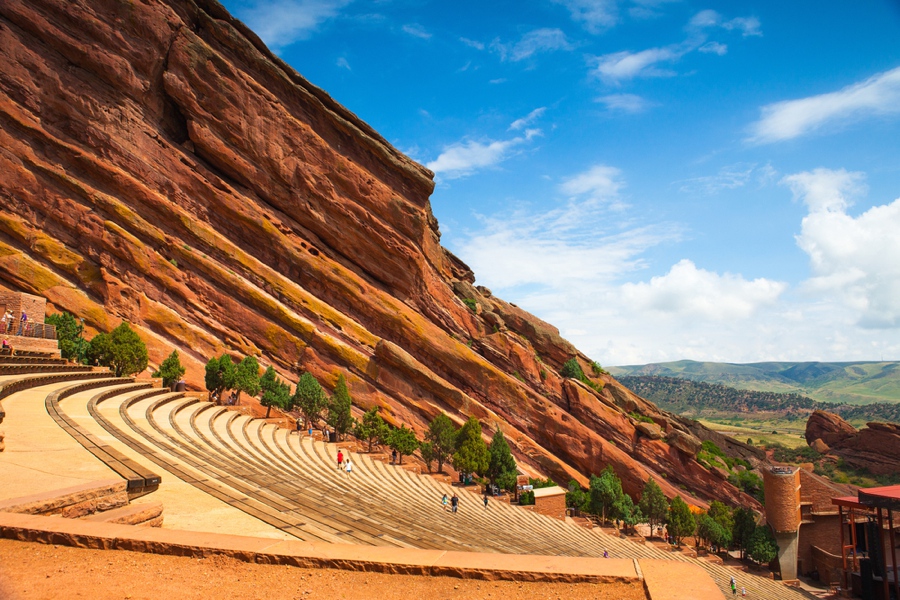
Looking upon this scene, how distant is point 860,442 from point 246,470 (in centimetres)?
8510

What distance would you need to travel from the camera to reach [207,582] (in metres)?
4.85

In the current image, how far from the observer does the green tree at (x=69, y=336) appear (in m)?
25.0

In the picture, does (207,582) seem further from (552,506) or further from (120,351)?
(552,506)

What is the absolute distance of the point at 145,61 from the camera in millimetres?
35688

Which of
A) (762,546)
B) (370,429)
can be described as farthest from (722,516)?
(370,429)

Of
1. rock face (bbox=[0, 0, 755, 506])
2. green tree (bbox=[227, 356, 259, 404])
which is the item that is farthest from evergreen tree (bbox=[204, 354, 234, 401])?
rock face (bbox=[0, 0, 755, 506])

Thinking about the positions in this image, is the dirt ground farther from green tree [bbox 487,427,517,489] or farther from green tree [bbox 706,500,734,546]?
green tree [bbox 706,500,734,546]

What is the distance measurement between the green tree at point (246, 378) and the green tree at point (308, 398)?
8.23 feet

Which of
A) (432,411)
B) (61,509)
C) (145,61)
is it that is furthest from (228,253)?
(61,509)

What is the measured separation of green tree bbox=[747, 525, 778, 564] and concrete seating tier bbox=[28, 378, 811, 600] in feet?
33.7

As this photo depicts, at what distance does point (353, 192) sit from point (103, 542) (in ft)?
126

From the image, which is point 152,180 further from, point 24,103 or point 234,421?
point 234,421

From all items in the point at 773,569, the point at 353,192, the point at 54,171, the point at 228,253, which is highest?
the point at 353,192

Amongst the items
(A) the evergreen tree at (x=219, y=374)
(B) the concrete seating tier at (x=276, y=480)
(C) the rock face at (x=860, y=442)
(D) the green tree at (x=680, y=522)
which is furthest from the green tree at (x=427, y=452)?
(C) the rock face at (x=860, y=442)
